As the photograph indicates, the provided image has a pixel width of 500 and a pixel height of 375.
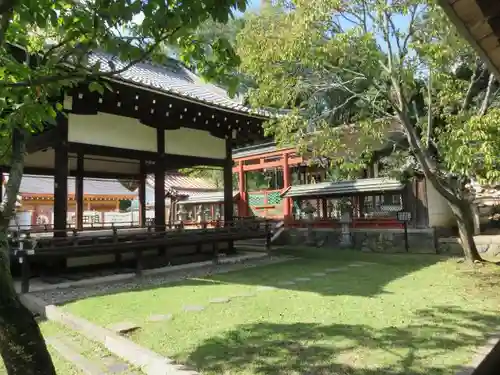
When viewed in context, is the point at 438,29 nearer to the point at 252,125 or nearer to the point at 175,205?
the point at 252,125

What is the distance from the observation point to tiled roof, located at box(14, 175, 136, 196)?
17.8m

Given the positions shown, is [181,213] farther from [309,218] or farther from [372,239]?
[372,239]

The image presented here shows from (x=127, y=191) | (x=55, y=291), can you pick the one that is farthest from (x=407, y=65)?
(x=127, y=191)

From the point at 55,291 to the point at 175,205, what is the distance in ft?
50.6

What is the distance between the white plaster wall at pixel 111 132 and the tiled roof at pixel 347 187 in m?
7.67

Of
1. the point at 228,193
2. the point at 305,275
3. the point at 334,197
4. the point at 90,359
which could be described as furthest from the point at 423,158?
the point at 334,197

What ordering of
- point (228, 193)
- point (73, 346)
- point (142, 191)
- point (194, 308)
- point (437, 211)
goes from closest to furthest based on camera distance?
point (73, 346)
point (194, 308)
point (228, 193)
point (437, 211)
point (142, 191)

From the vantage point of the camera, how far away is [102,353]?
13.2ft

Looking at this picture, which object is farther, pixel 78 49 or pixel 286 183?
pixel 286 183

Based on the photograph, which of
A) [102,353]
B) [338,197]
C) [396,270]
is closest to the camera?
[102,353]

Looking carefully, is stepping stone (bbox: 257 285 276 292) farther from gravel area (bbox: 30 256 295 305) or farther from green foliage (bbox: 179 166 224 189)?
green foliage (bbox: 179 166 224 189)

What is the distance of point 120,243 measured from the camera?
809 cm

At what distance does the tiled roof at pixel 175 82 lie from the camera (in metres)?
8.77

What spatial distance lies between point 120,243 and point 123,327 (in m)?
3.70
